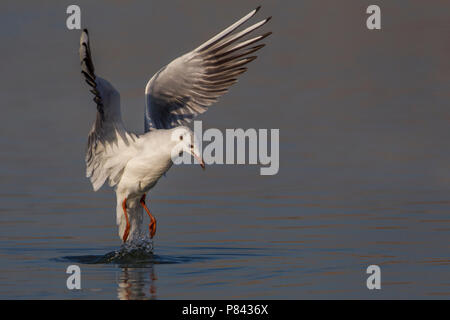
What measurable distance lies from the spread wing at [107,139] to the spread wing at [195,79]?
0.62m

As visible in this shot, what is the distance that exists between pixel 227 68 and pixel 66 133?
19.7 feet

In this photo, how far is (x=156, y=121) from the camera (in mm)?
11953

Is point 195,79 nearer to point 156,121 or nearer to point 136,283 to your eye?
point 156,121

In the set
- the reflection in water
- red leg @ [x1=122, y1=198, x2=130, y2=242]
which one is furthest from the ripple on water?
the reflection in water

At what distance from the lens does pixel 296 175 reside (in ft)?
48.0

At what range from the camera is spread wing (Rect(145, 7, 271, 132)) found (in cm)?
1157

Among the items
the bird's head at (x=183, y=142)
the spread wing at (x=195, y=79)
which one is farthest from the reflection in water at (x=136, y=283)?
the spread wing at (x=195, y=79)

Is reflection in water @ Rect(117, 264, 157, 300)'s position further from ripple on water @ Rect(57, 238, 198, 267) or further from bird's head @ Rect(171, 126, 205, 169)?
bird's head @ Rect(171, 126, 205, 169)

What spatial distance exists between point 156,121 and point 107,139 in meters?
1.02

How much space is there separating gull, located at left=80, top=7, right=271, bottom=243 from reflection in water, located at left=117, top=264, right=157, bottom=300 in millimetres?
986

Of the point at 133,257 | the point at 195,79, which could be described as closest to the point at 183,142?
the point at 133,257

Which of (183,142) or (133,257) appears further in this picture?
(133,257)

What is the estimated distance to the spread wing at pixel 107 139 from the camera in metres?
10.6

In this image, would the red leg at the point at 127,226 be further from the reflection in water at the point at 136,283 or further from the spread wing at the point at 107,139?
the reflection in water at the point at 136,283
